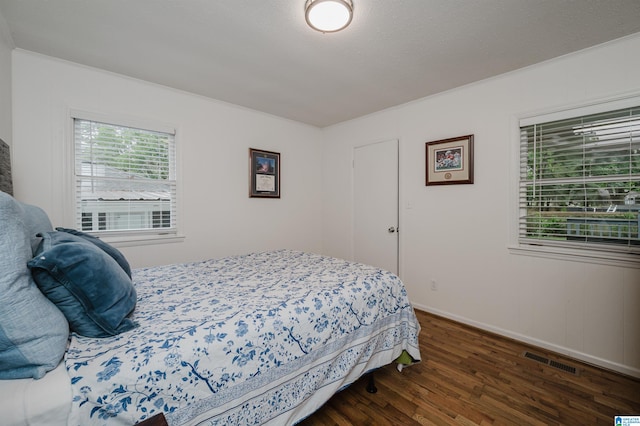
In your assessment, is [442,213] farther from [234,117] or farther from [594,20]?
[234,117]

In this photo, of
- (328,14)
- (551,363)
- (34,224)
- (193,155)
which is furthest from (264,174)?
(551,363)

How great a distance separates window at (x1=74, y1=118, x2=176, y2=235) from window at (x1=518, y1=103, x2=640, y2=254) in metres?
3.58

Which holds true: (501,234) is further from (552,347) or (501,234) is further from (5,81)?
(5,81)

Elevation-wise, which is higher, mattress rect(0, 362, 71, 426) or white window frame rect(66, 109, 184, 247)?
white window frame rect(66, 109, 184, 247)

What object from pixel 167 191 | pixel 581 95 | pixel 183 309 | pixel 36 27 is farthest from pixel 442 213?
pixel 36 27

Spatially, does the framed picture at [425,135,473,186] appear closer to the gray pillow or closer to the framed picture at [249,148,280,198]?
the framed picture at [249,148,280,198]

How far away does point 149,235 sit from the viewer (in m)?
2.79

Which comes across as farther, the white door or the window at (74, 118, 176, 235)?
the white door

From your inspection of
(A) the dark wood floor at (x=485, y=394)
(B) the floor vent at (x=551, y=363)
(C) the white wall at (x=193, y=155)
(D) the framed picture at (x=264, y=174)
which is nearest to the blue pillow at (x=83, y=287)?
(A) the dark wood floor at (x=485, y=394)

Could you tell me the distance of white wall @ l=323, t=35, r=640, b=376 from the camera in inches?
83.4

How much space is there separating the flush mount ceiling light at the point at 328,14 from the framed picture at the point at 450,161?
1825mm

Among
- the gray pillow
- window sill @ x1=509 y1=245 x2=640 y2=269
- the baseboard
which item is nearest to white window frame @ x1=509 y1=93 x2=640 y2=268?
window sill @ x1=509 y1=245 x2=640 y2=269

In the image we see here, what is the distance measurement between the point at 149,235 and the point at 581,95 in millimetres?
4121

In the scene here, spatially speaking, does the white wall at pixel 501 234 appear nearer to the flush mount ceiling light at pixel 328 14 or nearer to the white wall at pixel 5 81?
the flush mount ceiling light at pixel 328 14
